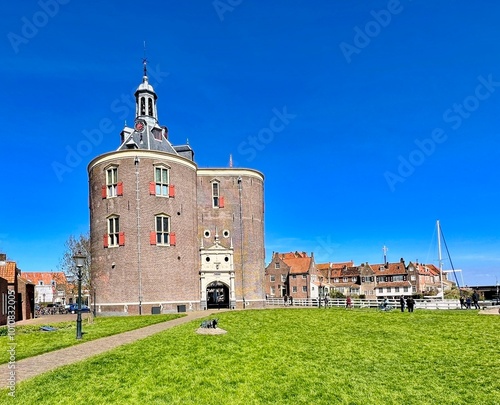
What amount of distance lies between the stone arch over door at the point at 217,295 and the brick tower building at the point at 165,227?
32 cm

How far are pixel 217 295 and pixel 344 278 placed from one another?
5095 centimetres

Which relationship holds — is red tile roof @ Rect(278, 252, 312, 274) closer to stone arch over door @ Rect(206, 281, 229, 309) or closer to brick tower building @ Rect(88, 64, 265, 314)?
stone arch over door @ Rect(206, 281, 229, 309)

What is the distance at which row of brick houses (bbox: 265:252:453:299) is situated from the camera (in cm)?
7944

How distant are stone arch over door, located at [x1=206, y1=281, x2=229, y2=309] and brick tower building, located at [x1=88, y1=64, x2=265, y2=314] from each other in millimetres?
Result: 316

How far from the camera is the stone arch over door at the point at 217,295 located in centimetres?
4594

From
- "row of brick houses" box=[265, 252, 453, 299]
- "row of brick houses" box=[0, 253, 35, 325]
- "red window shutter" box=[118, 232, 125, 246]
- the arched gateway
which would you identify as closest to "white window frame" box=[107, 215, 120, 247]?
"red window shutter" box=[118, 232, 125, 246]

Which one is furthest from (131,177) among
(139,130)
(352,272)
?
(352,272)

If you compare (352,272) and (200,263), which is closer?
(200,263)

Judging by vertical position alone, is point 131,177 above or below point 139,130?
below

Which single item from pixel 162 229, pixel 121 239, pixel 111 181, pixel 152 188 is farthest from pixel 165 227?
pixel 111 181

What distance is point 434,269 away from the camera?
360 ft

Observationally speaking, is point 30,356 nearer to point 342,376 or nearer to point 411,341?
point 342,376

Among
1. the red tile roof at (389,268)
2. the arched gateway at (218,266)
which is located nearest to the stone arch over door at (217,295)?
the arched gateway at (218,266)

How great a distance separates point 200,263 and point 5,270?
17.6 metres
